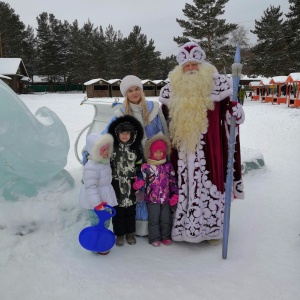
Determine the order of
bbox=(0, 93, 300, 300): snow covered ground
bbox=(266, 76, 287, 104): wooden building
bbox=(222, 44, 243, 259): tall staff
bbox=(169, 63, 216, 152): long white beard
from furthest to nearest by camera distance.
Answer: bbox=(266, 76, 287, 104): wooden building, bbox=(169, 63, 216, 152): long white beard, bbox=(222, 44, 243, 259): tall staff, bbox=(0, 93, 300, 300): snow covered ground

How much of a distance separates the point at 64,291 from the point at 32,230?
0.93 meters

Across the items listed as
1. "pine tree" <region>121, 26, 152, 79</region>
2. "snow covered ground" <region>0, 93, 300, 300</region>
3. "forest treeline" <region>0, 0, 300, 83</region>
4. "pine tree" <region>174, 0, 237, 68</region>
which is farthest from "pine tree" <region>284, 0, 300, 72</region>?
"snow covered ground" <region>0, 93, 300, 300</region>

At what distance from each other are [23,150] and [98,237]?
111cm

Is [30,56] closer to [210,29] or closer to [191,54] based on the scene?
[210,29]

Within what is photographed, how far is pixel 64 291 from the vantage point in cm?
218

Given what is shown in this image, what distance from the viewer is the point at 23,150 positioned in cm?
289

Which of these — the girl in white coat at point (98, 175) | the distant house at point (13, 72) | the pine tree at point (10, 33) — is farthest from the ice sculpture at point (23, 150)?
the pine tree at point (10, 33)

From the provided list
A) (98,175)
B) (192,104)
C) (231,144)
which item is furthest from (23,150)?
(231,144)

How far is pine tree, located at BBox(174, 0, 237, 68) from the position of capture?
80.8ft

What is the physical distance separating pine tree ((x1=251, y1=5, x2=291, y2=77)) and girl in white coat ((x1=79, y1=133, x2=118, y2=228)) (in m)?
29.8

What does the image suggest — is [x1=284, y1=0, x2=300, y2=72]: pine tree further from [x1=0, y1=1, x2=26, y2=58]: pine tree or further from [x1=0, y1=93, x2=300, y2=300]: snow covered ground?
[x1=0, y1=1, x2=26, y2=58]: pine tree

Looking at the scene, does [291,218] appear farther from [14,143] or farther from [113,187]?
[14,143]

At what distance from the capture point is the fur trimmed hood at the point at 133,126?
2.71 meters

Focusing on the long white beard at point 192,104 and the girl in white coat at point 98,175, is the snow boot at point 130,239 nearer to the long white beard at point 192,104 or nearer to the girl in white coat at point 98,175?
the girl in white coat at point 98,175
